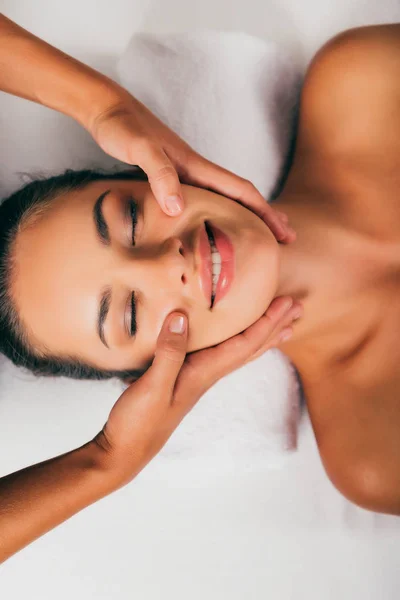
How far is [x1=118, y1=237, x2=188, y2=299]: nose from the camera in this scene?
0.76 metres

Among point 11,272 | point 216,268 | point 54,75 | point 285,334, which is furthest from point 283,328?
point 54,75

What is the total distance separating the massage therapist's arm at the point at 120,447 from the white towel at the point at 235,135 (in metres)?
0.39

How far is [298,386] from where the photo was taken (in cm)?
125

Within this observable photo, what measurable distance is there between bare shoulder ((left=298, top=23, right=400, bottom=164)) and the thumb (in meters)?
0.62

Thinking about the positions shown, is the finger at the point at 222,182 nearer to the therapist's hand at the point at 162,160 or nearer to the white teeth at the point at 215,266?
the therapist's hand at the point at 162,160

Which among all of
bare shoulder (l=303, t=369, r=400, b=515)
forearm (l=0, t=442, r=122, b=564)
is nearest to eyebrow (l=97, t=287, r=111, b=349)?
forearm (l=0, t=442, r=122, b=564)

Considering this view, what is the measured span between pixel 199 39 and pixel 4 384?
957 mm

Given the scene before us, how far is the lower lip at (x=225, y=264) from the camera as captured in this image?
775mm

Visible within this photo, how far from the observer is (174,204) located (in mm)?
754

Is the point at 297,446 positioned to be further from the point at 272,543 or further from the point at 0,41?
the point at 0,41

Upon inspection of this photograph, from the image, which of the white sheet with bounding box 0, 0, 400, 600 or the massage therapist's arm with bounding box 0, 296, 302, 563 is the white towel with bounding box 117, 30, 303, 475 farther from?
the massage therapist's arm with bounding box 0, 296, 302, 563

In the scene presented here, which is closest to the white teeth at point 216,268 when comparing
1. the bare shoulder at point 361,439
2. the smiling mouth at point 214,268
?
the smiling mouth at point 214,268

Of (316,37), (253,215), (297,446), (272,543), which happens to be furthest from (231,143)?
(272,543)

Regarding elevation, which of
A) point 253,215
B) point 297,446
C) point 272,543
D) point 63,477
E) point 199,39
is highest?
point 199,39
